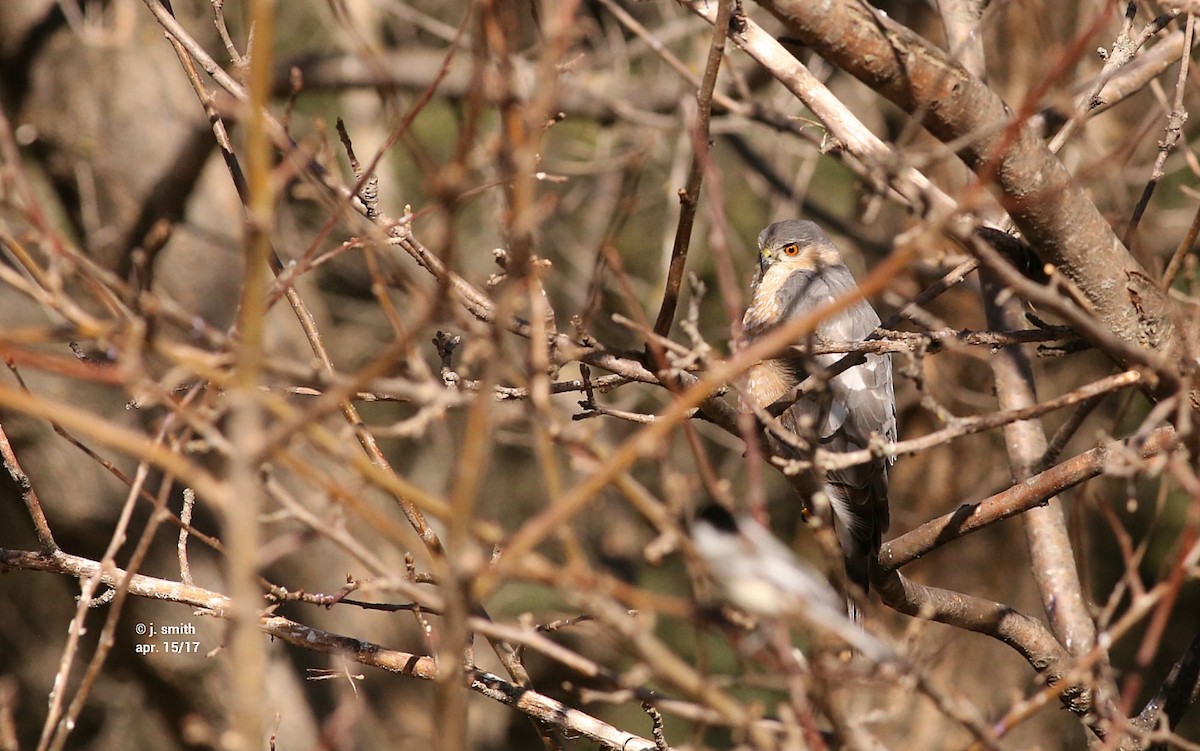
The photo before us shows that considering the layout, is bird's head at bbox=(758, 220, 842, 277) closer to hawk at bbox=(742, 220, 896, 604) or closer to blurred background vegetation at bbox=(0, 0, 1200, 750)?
hawk at bbox=(742, 220, 896, 604)

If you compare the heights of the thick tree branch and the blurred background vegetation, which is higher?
the blurred background vegetation

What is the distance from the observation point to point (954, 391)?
20.6 ft


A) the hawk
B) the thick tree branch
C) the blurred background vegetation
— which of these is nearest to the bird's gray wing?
the hawk

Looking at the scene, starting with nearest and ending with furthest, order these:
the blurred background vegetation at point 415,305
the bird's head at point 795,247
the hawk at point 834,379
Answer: the hawk at point 834,379 < the bird's head at point 795,247 < the blurred background vegetation at point 415,305

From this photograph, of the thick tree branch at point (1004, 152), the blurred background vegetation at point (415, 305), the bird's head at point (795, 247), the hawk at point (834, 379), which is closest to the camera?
the thick tree branch at point (1004, 152)

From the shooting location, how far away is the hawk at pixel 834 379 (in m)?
3.88

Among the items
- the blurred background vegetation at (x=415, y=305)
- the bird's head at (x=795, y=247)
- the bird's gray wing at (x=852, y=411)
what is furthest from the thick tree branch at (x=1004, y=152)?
the bird's head at (x=795, y=247)

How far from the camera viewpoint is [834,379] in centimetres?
456

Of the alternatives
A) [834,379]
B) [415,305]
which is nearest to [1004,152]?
[415,305]

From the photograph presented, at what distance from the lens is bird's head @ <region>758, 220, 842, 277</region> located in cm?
503

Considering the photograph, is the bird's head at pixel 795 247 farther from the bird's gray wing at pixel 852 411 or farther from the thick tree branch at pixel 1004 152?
the thick tree branch at pixel 1004 152

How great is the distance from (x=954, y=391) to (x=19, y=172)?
5577 mm

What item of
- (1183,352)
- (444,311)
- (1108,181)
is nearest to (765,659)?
(444,311)

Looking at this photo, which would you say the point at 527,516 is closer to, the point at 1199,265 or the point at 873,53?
the point at 1199,265
